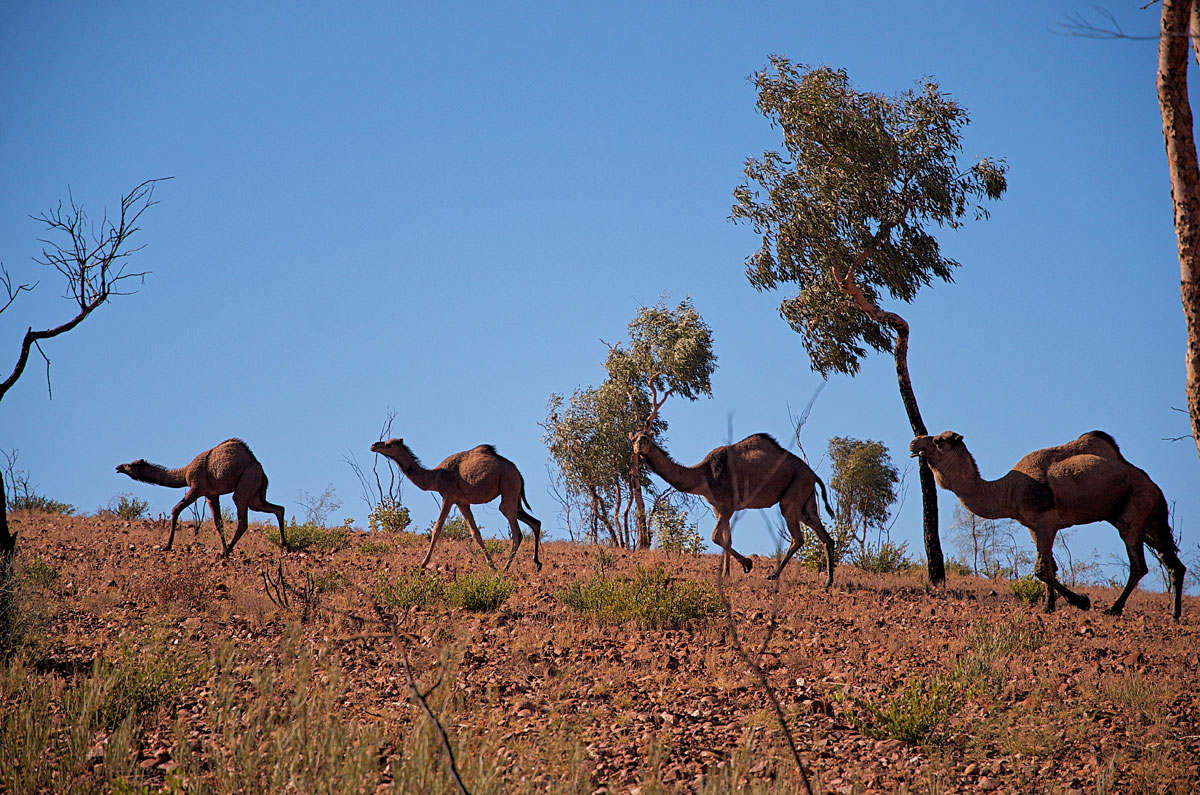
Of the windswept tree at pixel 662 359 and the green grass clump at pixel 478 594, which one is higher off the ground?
the windswept tree at pixel 662 359

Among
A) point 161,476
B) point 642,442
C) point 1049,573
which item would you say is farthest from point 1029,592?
point 161,476

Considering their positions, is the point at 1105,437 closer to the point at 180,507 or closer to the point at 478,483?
the point at 478,483

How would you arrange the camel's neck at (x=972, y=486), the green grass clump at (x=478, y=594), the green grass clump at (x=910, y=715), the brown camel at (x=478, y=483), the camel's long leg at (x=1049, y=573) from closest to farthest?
1. the green grass clump at (x=910, y=715)
2. the green grass clump at (x=478, y=594)
3. the camel's long leg at (x=1049, y=573)
4. the camel's neck at (x=972, y=486)
5. the brown camel at (x=478, y=483)

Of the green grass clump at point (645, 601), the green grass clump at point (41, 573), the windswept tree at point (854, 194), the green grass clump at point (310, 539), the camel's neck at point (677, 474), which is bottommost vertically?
the green grass clump at point (645, 601)

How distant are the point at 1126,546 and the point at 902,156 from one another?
9882mm

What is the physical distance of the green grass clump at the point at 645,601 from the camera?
11.3 m

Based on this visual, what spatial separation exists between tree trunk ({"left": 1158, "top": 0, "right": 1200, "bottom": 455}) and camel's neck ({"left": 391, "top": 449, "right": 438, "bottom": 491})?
12256mm

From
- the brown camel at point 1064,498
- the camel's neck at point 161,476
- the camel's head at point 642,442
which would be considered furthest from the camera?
the camel's neck at point 161,476

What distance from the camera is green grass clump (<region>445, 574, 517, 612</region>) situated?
11969mm

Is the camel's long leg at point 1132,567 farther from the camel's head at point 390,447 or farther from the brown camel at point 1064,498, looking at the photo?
the camel's head at point 390,447

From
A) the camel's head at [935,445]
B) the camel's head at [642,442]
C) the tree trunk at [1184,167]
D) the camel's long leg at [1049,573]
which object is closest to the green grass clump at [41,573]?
the camel's head at [642,442]

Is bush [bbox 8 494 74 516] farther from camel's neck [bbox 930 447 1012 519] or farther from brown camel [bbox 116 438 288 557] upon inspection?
camel's neck [bbox 930 447 1012 519]

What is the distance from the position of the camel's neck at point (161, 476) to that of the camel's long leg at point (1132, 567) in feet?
55.0

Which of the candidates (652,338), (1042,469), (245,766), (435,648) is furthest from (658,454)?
(652,338)
